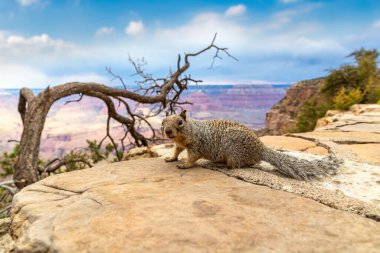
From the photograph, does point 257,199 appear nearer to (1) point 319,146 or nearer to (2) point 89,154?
(1) point 319,146

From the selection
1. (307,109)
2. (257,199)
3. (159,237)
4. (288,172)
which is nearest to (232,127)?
(288,172)

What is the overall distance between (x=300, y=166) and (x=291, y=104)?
31.1m

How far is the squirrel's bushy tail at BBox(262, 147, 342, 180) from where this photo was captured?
3.46m

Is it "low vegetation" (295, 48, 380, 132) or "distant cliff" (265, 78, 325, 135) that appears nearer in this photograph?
"low vegetation" (295, 48, 380, 132)

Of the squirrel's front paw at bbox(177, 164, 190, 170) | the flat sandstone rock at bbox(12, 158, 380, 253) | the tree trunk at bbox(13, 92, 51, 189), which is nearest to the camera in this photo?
the flat sandstone rock at bbox(12, 158, 380, 253)

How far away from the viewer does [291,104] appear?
109 ft

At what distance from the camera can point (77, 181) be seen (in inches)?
128

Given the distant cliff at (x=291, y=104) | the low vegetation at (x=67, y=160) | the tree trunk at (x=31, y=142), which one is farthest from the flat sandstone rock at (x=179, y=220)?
the distant cliff at (x=291, y=104)

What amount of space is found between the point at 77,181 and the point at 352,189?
8.62 feet

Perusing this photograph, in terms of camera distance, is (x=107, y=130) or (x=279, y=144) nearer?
(x=279, y=144)

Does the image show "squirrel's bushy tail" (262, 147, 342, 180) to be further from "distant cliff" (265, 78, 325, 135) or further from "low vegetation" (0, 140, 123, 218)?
"distant cliff" (265, 78, 325, 135)

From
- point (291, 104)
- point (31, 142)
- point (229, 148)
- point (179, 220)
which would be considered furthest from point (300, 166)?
point (291, 104)

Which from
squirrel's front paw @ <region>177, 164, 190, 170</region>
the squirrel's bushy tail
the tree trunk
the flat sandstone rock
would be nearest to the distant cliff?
the tree trunk

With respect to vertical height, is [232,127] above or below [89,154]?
above
